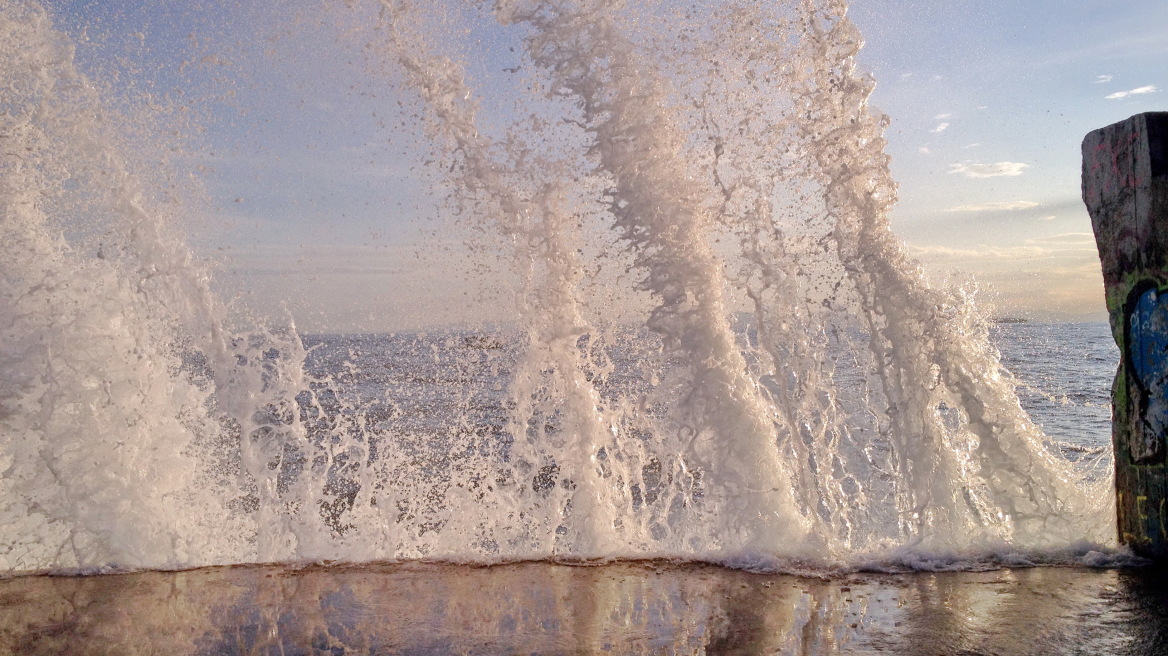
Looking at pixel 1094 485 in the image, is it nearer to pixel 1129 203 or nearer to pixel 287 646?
pixel 1129 203

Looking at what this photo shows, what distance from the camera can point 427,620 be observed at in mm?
3473

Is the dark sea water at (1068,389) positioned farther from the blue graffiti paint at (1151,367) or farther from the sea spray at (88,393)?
the sea spray at (88,393)

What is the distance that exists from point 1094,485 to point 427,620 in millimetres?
4113

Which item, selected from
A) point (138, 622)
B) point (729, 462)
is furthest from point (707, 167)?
point (138, 622)

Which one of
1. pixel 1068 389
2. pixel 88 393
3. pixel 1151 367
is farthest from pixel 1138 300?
pixel 1068 389

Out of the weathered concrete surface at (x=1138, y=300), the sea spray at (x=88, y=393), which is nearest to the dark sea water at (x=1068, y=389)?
the weathered concrete surface at (x=1138, y=300)

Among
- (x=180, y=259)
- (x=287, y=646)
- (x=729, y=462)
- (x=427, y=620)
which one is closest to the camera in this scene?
(x=287, y=646)

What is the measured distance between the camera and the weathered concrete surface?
3963 mm

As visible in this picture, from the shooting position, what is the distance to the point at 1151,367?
4008 millimetres

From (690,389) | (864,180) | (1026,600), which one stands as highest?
(864,180)

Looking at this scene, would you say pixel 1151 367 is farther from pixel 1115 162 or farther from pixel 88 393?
pixel 88 393

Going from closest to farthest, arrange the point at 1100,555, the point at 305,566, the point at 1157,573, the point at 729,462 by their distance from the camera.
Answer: the point at 1157,573 < the point at 1100,555 < the point at 305,566 < the point at 729,462

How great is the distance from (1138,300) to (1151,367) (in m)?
0.37

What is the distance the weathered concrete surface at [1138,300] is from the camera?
3963mm
